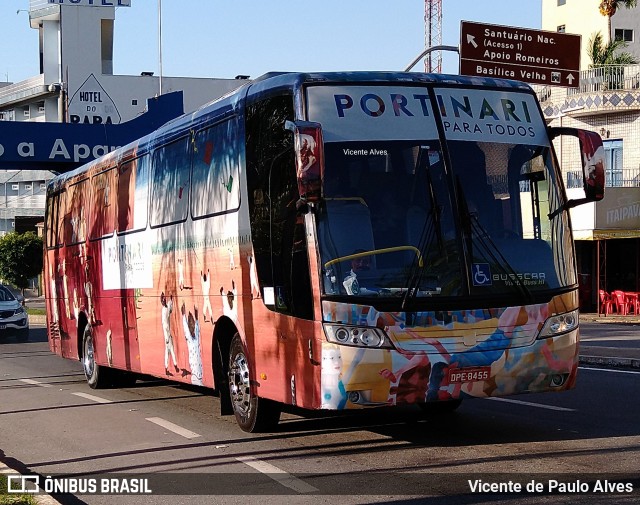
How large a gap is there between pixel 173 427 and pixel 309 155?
4332 millimetres

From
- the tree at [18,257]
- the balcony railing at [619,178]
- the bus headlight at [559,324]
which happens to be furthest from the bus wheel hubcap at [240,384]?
the tree at [18,257]

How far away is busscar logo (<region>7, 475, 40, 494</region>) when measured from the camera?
323 inches

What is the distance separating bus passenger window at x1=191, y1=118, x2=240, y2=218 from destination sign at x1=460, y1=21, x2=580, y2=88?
50.1ft

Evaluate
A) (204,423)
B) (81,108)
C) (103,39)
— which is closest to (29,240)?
(81,108)

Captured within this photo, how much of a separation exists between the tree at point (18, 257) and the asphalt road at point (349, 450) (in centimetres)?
5854

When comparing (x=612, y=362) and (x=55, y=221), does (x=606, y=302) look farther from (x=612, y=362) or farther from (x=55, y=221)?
(x=55, y=221)

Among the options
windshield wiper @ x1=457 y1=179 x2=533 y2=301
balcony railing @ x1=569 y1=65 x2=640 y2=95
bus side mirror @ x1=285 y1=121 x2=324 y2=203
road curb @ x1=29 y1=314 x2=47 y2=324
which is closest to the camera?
bus side mirror @ x1=285 y1=121 x2=324 y2=203

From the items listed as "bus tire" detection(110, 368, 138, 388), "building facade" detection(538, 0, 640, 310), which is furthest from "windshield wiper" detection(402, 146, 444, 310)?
"building facade" detection(538, 0, 640, 310)

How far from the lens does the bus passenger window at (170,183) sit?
1289 centimetres

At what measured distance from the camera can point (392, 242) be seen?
9.34 m

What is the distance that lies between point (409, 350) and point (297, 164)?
5.75 ft

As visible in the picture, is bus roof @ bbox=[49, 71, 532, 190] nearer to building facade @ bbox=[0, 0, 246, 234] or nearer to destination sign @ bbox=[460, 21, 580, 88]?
destination sign @ bbox=[460, 21, 580, 88]

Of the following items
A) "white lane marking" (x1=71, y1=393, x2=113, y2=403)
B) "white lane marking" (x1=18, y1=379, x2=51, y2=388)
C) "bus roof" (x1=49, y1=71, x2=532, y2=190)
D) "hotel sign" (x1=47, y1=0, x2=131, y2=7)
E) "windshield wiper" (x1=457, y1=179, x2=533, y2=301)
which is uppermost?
"hotel sign" (x1=47, y1=0, x2=131, y2=7)

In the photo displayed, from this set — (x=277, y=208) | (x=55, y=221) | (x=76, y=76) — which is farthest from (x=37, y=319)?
(x=76, y=76)
